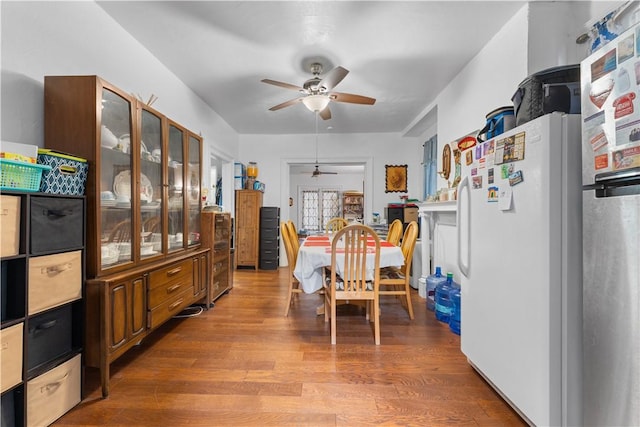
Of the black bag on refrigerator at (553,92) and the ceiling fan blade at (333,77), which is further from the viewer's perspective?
the ceiling fan blade at (333,77)

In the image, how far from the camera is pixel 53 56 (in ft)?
5.60

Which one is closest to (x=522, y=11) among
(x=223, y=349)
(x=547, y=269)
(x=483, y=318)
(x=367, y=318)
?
(x=547, y=269)

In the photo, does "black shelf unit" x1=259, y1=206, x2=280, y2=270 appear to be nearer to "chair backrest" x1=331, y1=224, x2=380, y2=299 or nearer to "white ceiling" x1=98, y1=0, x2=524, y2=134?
"white ceiling" x1=98, y1=0, x2=524, y2=134

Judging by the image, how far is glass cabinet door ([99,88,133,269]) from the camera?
5.69 feet

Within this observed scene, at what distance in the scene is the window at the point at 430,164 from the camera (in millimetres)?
4289

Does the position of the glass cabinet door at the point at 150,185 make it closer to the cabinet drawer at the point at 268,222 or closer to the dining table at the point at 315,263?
the dining table at the point at 315,263

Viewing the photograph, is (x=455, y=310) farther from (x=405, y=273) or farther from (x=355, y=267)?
(x=355, y=267)

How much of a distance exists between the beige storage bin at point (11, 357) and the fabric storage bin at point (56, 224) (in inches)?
13.0

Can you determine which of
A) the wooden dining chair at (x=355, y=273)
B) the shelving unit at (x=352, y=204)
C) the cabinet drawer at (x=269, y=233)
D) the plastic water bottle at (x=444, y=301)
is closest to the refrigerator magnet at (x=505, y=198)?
the wooden dining chair at (x=355, y=273)

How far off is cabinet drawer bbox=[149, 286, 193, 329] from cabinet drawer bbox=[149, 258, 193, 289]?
0.45ft

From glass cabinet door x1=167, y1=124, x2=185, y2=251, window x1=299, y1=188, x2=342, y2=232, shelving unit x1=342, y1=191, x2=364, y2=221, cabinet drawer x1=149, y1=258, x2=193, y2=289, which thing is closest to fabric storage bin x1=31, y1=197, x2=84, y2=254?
cabinet drawer x1=149, y1=258, x2=193, y2=289

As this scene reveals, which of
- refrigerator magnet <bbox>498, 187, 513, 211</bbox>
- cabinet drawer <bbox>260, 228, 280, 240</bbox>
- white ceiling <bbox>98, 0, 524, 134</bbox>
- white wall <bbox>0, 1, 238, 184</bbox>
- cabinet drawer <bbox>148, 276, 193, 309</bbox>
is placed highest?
white ceiling <bbox>98, 0, 524, 134</bbox>

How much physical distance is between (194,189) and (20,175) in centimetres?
174

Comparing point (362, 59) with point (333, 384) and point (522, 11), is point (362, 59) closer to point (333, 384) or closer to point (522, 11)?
point (522, 11)
